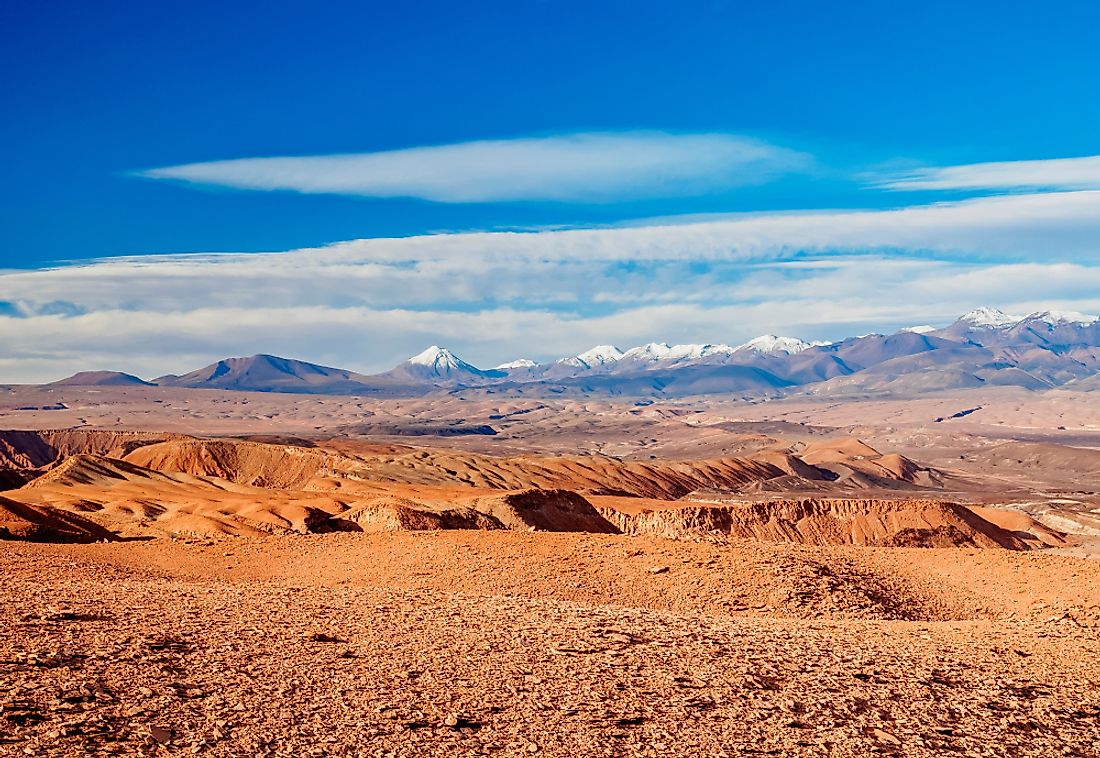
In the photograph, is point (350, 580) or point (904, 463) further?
point (904, 463)

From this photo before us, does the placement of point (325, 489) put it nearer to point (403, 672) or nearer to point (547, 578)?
point (547, 578)

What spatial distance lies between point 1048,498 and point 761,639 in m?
118

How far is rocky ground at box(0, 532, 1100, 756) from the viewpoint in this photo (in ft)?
31.5

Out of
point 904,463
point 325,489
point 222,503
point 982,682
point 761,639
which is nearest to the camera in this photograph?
point 982,682

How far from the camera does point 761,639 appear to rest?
539 inches

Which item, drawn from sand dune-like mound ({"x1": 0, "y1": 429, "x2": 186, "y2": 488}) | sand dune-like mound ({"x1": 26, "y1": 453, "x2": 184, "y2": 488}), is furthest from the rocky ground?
sand dune-like mound ({"x1": 0, "y1": 429, "x2": 186, "y2": 488})

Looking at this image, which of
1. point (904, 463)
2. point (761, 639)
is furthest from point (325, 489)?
point (904, 463)

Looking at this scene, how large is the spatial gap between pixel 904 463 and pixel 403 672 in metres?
154

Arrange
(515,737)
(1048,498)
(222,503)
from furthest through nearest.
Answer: (1048,498), (222,503), (515,737)

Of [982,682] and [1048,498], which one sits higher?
[982,682]

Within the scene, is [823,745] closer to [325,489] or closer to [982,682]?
[982,682]

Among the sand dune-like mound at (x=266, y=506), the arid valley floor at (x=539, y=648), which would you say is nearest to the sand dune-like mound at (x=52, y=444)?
the sand dune-like mound at (x=266, y=506)

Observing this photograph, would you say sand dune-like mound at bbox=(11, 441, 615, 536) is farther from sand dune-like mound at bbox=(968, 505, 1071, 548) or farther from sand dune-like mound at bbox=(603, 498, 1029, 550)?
sand dune-like mound at bbox=(968, 505, 1071, 548)

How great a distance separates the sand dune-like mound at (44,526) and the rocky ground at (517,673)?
1180 cm
